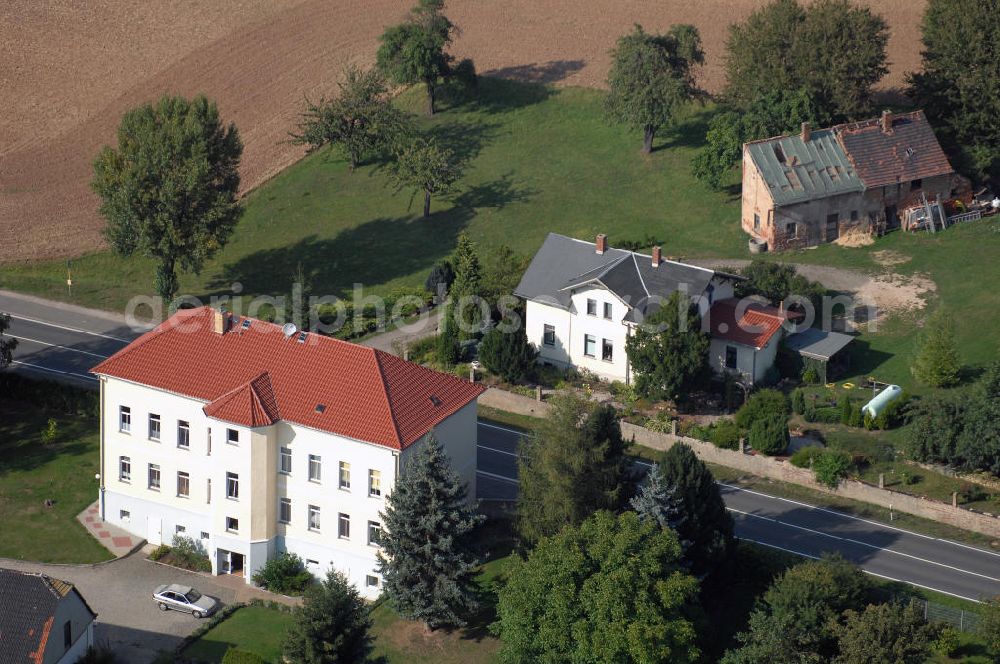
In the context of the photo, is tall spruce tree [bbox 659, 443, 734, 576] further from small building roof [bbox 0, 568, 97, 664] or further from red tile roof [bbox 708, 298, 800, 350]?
small building roof [bbox 0, 568, 97, 664]

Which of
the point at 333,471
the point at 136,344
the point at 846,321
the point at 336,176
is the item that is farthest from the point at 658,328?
the point at 336,176

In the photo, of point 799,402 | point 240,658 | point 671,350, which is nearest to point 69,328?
point 671,350

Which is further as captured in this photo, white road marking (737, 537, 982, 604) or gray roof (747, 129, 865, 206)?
gray roof (747, 129, 865, 206)

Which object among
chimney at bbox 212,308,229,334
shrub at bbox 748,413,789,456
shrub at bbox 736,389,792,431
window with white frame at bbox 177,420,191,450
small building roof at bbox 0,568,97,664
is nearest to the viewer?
small building roof at bbox 0,568,97,664

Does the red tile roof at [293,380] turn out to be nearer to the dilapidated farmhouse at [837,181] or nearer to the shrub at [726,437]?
the shrub at [726,437]

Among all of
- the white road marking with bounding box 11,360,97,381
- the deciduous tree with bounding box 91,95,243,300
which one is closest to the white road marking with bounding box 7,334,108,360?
the white road marking with bounding box 11,360,97,381

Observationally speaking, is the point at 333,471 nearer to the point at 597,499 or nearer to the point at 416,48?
the point at 597,499

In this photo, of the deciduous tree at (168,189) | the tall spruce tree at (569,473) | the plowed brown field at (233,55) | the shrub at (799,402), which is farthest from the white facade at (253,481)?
the plowed brown field at (233,55)
